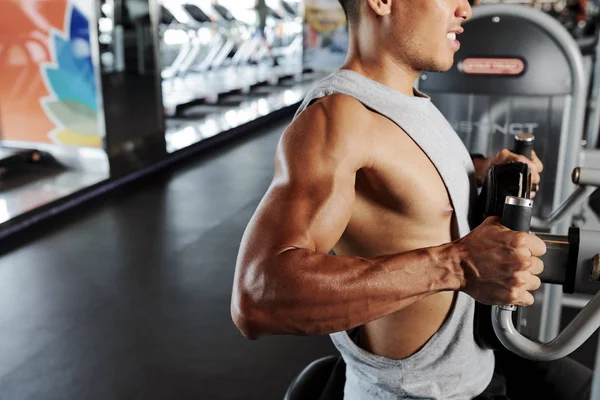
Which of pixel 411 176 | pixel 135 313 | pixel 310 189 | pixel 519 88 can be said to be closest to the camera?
pixel 310 189

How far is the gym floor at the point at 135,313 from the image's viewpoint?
6.90 ft

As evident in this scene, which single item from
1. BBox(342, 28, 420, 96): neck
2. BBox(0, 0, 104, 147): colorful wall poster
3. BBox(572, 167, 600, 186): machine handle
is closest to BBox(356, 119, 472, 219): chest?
BBox(342, 28, 420, 96): neck

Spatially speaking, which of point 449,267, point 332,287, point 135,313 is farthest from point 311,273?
point 135,313

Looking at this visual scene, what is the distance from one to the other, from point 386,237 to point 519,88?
46.0 inches

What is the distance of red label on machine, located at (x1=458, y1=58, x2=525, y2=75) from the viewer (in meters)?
1.83

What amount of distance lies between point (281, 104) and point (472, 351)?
686 cm

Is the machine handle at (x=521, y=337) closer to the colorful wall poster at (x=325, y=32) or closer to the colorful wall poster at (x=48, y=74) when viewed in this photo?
the colorful wall poster at (x=48, y=74)

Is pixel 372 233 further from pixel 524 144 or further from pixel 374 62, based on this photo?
pixel 524 144

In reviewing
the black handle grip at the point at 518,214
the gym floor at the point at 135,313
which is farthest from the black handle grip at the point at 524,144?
the gym floor at the point at 135,313

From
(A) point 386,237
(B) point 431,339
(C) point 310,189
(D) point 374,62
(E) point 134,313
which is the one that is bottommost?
(E) point 134,313

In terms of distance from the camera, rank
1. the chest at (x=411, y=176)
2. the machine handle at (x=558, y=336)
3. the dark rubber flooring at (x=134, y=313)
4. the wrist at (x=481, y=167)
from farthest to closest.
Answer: the dark rubber flooring at (x=134, y=313) → the wrist at (x=481, y=167) → the chest at (x=411, y=176) → the machine handle at (x=558, y=336)

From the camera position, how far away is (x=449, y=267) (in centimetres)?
69

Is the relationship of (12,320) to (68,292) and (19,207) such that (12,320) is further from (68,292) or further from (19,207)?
(19,207)

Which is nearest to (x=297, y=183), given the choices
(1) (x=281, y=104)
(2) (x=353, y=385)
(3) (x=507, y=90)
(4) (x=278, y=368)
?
(2) (x=353, y=385)
